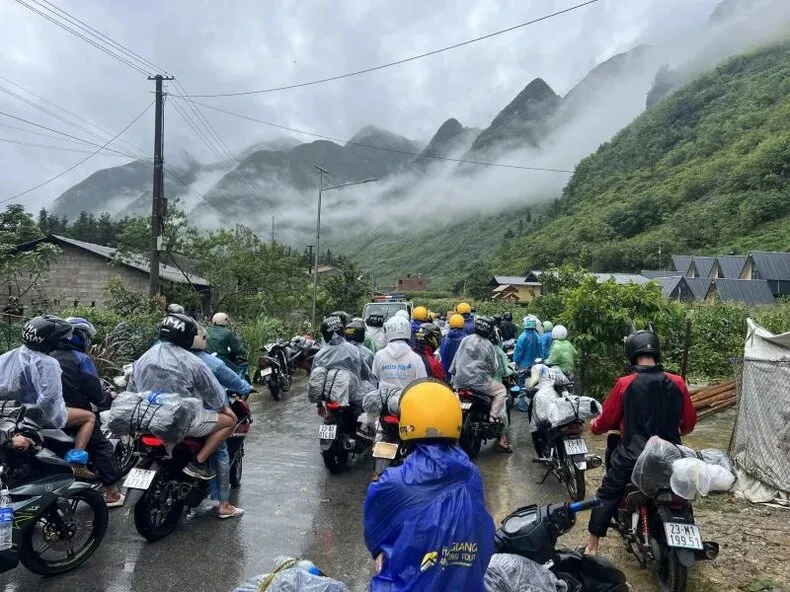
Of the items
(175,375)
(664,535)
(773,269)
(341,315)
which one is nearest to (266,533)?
(175,375)

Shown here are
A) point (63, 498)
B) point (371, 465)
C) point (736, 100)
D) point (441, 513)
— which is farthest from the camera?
point (736, 100)

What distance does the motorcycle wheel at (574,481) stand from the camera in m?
5.88

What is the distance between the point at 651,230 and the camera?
87.5 m

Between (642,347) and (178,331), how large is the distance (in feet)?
11.9

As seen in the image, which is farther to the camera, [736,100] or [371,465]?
[736,100]

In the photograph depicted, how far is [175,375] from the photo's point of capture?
16.0 feet

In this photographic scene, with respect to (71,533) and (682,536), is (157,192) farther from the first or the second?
(682,536)

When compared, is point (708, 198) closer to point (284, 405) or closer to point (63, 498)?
point (284, 405)

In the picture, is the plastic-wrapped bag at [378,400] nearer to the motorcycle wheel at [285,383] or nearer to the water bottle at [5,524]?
the water bottle at [5,524]

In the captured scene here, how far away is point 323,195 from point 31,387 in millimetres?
21544

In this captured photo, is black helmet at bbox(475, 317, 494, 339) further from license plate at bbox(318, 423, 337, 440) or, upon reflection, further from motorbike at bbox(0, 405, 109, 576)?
motorbike at bbox(0, 405, 109, 576)

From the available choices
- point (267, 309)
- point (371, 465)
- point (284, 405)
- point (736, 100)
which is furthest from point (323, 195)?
point (736, 100)

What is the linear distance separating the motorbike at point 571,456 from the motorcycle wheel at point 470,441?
135cm

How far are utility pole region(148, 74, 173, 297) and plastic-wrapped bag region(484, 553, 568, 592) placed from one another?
1546cm
